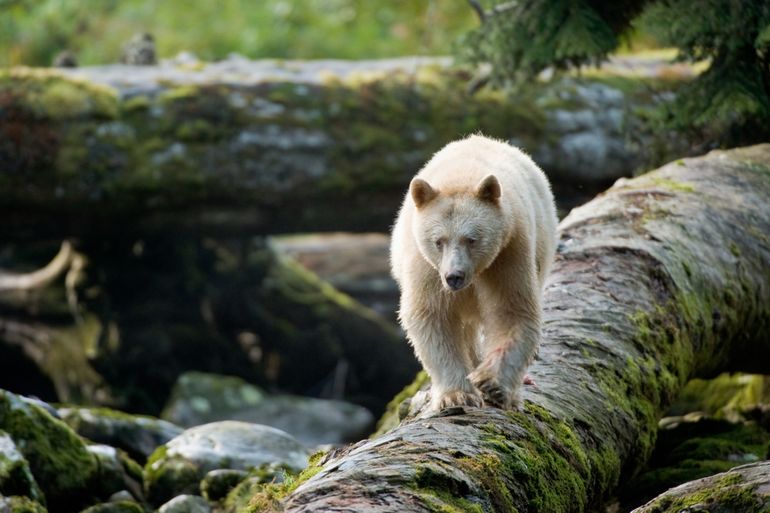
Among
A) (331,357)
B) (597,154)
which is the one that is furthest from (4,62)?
(597,154)

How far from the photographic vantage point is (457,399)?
5.13 meters

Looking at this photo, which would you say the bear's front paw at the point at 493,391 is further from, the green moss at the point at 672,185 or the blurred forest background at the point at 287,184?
the green moss at the point at 672,185

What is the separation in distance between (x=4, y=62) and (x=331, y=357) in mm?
9508

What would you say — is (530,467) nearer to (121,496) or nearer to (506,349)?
(506,349)

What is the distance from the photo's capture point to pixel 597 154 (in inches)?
451

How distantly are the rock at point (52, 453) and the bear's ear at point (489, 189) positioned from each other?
342cm

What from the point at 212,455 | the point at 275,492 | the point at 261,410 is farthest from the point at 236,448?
the point at 261,410

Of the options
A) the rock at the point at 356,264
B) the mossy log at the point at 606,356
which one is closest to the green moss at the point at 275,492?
the mossy log at the point at 606,356

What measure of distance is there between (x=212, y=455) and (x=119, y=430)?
48.2 inches

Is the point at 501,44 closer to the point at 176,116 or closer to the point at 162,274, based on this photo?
the point at 176,116

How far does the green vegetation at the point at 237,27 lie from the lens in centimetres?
1981

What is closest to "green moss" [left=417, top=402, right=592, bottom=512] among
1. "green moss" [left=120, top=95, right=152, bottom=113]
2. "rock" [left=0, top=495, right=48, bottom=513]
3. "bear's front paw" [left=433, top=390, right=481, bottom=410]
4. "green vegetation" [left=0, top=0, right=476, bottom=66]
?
"bear's front paw" [left=433, top=390, right=481, bottom=410]

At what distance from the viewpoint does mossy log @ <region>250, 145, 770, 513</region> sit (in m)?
4.08

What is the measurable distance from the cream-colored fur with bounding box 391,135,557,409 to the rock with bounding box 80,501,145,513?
7.84 ft
